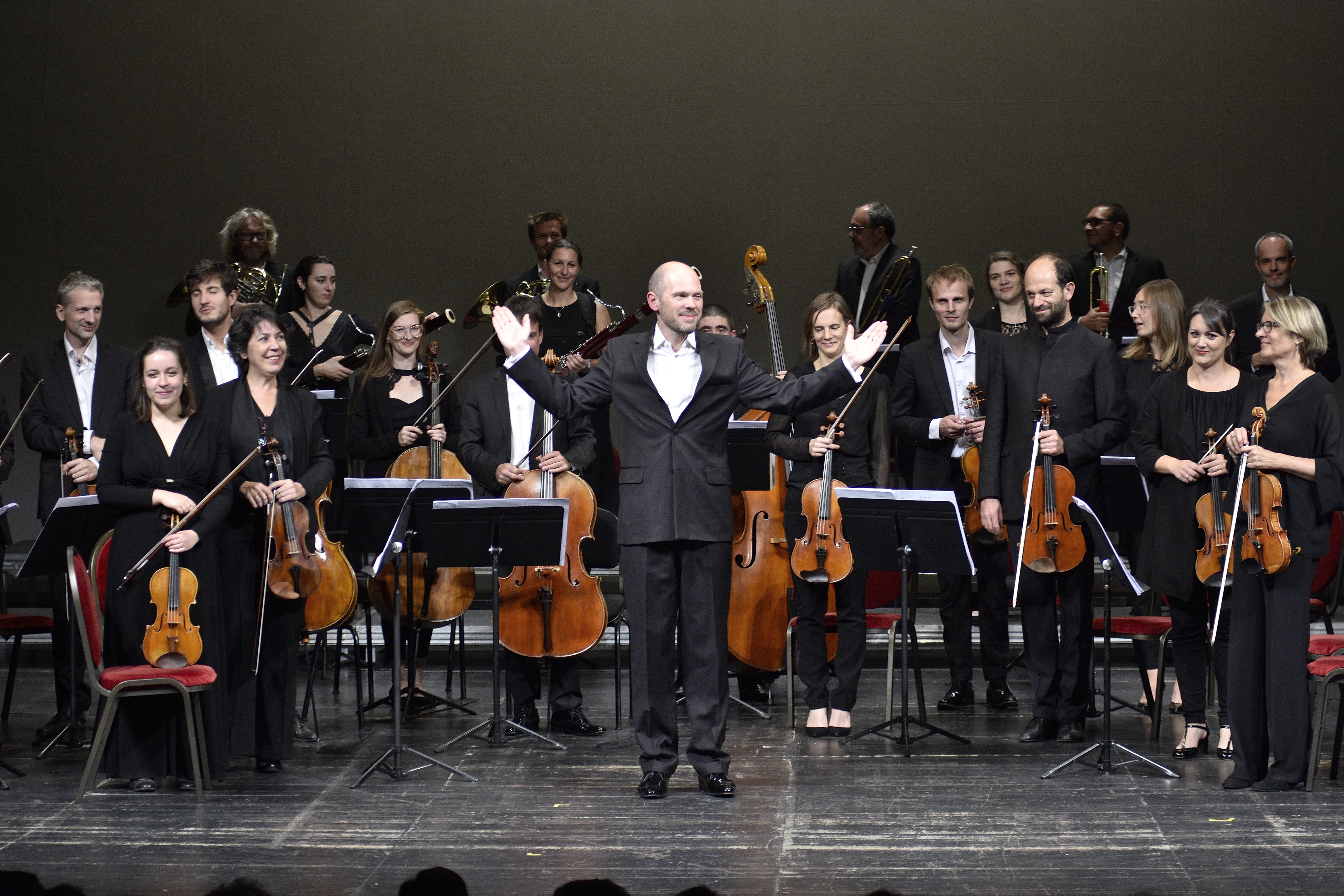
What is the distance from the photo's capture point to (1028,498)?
176 inches

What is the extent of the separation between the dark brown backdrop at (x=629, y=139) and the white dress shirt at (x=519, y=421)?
2442mm

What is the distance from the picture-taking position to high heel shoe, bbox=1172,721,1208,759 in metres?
4.52

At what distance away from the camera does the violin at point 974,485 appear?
5.04m

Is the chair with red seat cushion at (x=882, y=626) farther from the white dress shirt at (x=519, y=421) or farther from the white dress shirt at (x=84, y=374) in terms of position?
the white dress shirt at (x=84, y=374)

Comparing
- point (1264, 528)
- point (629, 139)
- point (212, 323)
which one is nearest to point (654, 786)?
point (1264, 528)

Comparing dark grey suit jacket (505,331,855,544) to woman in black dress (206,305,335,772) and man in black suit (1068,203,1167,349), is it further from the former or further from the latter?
man in black suit (1068,203,1167,349)

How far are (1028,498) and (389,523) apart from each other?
204 cm

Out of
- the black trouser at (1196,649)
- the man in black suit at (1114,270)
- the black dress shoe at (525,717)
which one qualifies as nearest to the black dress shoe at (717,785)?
the black dress shoe at (525,717)

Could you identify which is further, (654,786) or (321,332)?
(321,332)

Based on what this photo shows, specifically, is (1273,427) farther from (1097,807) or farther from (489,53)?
(489,53)

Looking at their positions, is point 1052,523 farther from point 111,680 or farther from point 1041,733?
point 111,680

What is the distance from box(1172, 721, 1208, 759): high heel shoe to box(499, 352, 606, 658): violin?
188 centimetres

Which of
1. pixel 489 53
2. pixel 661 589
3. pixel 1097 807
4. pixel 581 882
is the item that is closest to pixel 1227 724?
pixel 1097 807

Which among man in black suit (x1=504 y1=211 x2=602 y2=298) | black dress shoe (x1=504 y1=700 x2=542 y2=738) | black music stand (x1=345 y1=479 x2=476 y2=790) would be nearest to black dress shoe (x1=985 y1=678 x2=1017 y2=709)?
black dress shoe (x1=504 y1=700 x2=542 y2=738)
